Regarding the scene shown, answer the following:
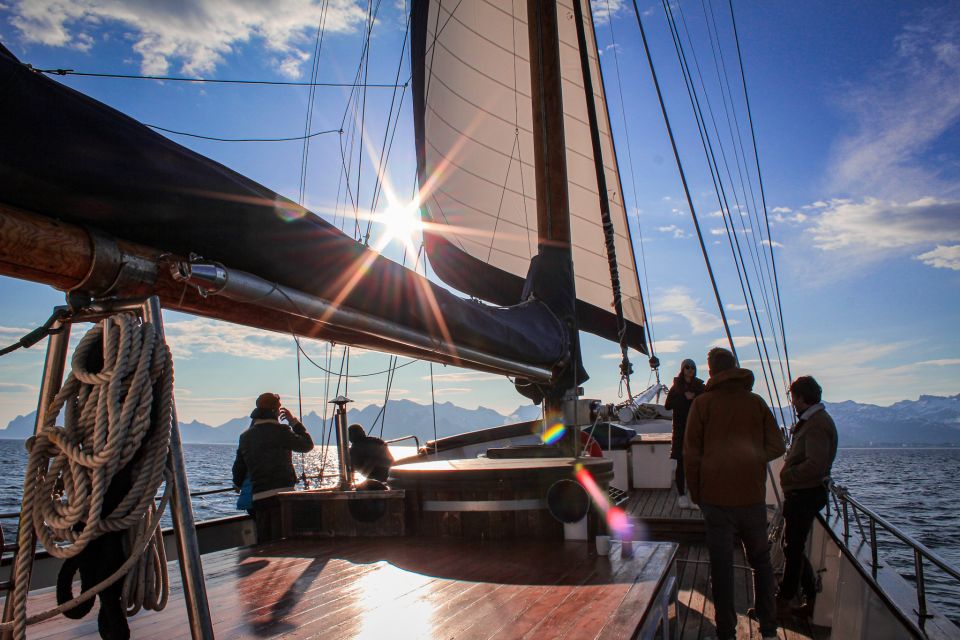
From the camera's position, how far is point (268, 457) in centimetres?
503

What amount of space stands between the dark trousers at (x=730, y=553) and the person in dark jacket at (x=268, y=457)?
3.13 m

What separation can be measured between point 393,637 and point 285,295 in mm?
1286

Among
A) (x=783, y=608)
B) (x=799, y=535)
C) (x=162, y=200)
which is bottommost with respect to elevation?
(x=783, y=608)

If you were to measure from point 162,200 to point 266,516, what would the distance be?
3.80m

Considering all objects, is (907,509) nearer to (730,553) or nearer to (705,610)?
(705,610)

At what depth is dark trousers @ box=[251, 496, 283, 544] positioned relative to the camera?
496 cm

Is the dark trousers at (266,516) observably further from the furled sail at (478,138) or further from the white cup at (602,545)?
the furled sail at (478,138)

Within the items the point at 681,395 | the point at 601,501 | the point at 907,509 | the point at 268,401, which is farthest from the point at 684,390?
the point at 907,509

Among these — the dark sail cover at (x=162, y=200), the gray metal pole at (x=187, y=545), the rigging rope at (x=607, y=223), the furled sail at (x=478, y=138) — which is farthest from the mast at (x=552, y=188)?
the gray metal pole at (x=187, y=545)

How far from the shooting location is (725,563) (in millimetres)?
3711

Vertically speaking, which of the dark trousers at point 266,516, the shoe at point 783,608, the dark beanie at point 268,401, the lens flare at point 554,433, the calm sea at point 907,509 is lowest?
the calm sea at point 907,509

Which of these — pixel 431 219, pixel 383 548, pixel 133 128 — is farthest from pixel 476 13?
pixel 133 128

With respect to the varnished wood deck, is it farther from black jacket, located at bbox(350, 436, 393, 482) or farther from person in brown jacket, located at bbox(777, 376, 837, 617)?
black jacket, located at bbox(350, 436, 393, 482)

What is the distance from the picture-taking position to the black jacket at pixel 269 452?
4992 millimetres
